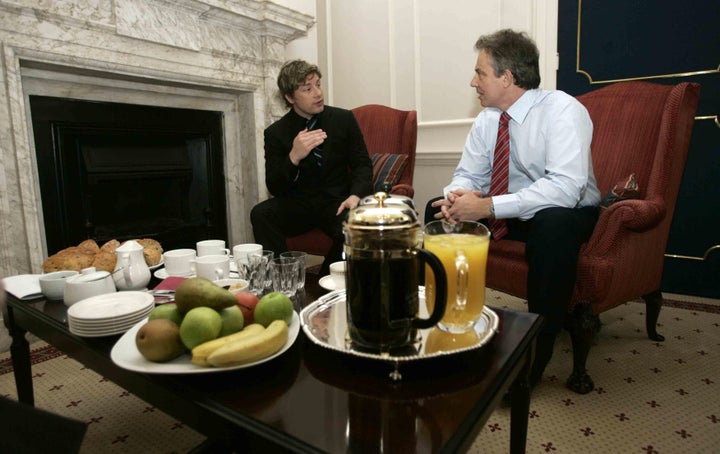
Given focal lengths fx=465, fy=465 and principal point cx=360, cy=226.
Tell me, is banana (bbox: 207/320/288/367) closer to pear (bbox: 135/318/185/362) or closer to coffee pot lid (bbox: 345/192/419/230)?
pear (bbox: 135/318/185/362)

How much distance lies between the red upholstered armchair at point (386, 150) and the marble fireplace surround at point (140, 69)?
27.9 inches

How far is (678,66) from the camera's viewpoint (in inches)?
96.4

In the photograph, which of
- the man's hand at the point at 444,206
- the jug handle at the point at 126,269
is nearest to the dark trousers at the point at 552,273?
the man's hand at the point at 444,206

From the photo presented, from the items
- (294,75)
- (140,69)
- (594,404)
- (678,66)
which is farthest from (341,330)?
(678,66)

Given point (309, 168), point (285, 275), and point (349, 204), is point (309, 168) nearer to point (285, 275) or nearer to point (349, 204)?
point (349, 204)

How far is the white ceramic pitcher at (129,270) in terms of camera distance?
51.2 inches

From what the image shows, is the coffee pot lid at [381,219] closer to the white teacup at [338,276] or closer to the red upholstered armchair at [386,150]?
the white teacup at [338,276]

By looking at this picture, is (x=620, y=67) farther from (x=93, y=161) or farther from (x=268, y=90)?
(x=93, y=161)

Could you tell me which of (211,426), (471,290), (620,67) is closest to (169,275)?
(211,426)

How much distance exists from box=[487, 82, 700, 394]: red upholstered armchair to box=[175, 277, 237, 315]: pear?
1.19 metres

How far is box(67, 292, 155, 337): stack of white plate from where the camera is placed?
0.96 m

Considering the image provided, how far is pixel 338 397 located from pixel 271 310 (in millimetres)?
238

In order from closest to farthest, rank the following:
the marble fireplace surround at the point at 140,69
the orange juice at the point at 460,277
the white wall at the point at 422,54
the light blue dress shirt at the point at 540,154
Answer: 1. the orange juice at the point at 460,277
2. the light blue dress shirt at the point at 540,154
3. the marble fireplace surround at the point at 140,69
4. the white wall at the point at 422,54

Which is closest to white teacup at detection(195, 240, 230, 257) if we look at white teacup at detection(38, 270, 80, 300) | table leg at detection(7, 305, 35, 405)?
white teacup at detection(38, 270, 80, 300)
